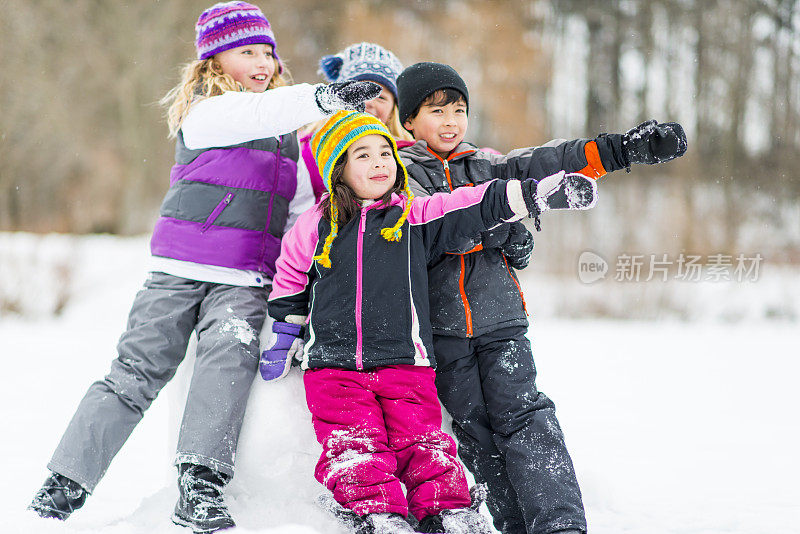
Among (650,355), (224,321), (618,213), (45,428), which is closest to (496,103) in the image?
(618,213)

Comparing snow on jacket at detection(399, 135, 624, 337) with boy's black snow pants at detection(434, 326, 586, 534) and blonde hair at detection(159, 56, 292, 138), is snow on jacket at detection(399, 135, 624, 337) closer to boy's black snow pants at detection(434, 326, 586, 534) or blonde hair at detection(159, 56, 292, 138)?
boy's black snow pants at detection(434, 326, 586, 534)

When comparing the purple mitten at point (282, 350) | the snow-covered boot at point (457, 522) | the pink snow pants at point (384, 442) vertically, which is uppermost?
the purple mitten at point (282, 350)

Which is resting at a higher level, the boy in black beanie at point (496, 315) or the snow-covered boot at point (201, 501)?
the boy in black beanie at point (496, 315)

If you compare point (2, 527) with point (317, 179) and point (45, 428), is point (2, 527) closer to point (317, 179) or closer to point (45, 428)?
point (317, 179)

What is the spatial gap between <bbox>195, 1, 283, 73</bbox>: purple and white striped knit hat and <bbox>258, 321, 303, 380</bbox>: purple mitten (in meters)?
1.15

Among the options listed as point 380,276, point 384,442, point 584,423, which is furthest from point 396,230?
point 584,423

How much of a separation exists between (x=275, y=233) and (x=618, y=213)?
8191 millimetres

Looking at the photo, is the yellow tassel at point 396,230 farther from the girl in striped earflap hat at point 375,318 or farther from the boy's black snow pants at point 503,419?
the boy's black snow pants at point 503,419

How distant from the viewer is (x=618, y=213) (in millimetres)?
10141

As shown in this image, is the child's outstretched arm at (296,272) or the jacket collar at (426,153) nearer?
the child's outstretched arm at (296,272)

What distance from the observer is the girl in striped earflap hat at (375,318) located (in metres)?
2.18
